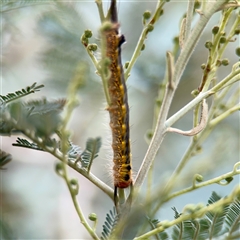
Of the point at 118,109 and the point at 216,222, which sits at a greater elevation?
the point at 118,109

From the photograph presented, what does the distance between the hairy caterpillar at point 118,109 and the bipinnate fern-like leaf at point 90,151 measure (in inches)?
1.9

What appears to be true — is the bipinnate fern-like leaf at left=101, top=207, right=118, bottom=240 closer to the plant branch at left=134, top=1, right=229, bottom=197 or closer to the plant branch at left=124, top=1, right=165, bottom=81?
the plant branch at left=134, top=1, right=229, bottom=197

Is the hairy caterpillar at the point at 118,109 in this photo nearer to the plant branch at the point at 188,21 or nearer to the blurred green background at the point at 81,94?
the plant branch at the point at 188,21

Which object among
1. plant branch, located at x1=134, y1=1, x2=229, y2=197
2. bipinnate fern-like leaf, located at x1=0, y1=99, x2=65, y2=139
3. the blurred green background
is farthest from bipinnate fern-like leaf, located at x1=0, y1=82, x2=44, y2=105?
the blurred green background

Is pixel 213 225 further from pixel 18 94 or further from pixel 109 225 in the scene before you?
pixel 18 94

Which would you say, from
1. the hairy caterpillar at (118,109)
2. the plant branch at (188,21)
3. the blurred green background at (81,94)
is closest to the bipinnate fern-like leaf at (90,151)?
the hairy caterpillar at (118,109)

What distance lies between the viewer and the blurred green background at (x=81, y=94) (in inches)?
34.9

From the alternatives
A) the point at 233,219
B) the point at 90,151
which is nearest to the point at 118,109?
the point at 90,151

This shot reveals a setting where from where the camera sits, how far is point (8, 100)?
37cm

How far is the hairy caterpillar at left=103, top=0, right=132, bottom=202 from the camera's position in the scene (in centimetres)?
40

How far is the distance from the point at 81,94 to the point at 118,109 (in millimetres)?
405

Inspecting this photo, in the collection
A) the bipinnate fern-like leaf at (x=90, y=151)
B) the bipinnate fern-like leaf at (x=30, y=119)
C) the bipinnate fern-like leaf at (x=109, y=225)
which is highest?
the bipinnate fern-like leaf at (x=30, y=119)

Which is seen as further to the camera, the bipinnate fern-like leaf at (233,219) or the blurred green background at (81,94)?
the blurred green background at (81,94)

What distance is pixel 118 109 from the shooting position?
1.43 feet
